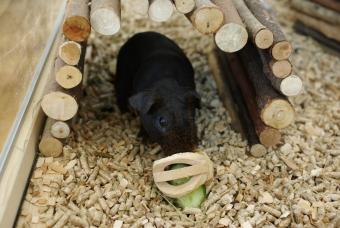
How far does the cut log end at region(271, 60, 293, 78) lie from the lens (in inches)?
144

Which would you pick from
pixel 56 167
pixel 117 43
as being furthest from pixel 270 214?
pixel 117 43

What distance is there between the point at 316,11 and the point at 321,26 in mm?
201

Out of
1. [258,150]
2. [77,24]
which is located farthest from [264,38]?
[77,24]

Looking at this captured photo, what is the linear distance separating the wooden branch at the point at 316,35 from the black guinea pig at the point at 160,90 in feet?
7.14

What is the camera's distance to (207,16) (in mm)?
3467

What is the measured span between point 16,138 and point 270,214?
80.5 inches

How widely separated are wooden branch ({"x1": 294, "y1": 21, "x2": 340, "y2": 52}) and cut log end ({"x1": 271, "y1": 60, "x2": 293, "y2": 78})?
2.46m

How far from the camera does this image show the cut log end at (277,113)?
3.83 meters

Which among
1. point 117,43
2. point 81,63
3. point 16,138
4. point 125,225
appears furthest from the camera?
point 117,43

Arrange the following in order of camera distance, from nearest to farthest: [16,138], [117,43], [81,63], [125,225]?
[125,225] < [16,138] < [81,63] < [117,43]

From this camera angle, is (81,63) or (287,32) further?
(287,32)

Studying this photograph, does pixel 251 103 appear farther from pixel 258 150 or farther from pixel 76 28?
pixel 76 28

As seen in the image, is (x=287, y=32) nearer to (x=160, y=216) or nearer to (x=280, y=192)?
(x=280, y=192)

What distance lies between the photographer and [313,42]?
611 centimetres
